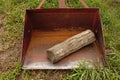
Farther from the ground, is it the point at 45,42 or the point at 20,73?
the point at 45,42

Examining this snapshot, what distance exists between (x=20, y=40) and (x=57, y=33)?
66 cm

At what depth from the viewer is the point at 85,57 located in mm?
3268

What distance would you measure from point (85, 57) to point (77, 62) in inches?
7.2

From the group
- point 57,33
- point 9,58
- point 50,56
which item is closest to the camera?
point 50,56

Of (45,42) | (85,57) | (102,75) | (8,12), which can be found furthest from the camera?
(8,12)

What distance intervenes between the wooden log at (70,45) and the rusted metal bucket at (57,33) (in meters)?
0.09

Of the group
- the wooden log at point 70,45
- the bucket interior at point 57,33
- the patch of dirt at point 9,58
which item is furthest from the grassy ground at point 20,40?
the wooden log at point 70,45

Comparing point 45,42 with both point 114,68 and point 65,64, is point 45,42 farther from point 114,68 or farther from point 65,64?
point 114,68

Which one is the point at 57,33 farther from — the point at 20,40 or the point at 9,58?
the point at 9,58

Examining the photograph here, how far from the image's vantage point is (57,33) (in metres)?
3.69

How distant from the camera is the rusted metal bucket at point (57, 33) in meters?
3.17

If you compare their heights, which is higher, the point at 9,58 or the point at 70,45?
the point at 70,45

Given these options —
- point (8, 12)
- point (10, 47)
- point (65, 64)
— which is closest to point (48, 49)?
point (65, 64)

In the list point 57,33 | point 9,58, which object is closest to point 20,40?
point 9,58
